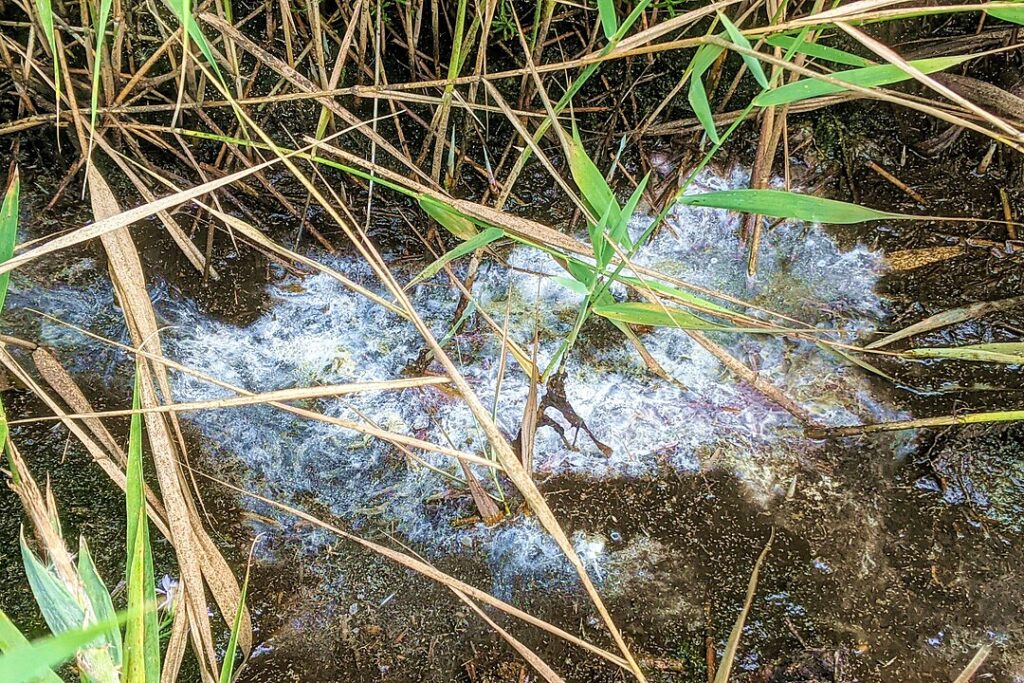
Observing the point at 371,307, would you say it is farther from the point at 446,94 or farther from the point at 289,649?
the point at 289,649

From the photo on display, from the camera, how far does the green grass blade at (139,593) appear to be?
81 cm

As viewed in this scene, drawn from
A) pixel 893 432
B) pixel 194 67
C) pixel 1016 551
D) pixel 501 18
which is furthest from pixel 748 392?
pixel 194 67

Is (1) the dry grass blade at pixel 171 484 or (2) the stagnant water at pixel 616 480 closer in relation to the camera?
(1) the dry grass blade at pixel 171 484

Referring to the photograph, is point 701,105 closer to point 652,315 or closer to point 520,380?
point 652,315

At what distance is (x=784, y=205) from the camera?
3.45ft

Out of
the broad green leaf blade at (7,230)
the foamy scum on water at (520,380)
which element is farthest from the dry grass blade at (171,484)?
the foamy scum on water at (520,380)

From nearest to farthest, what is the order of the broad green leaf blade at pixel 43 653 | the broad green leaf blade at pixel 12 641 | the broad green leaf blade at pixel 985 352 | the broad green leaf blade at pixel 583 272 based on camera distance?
the broad green leaf blade at pixel 43 653 → the broad green leaf blade at pixel 12 641 → the broad green leaf blade at pixel 583 272 → the broad green leaf blade at pixel 985 352

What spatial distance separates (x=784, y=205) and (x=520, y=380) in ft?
2.36

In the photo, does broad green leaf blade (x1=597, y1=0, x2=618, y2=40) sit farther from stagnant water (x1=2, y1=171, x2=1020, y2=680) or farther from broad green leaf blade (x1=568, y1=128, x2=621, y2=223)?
stagnant water (x1=2, y1=171, x2=1020, y2=680)

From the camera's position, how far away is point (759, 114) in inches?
65.3

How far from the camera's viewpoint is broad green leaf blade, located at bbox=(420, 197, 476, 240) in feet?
4.15

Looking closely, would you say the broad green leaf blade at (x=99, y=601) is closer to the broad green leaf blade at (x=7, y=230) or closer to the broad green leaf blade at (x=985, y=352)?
the broad green leaf blade at (x=7, y=230)

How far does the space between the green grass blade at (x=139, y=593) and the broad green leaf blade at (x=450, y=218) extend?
2.06 ft

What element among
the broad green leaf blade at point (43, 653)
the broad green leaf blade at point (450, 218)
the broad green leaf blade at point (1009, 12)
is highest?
the broad green leaf blade at point (1009, 12)
